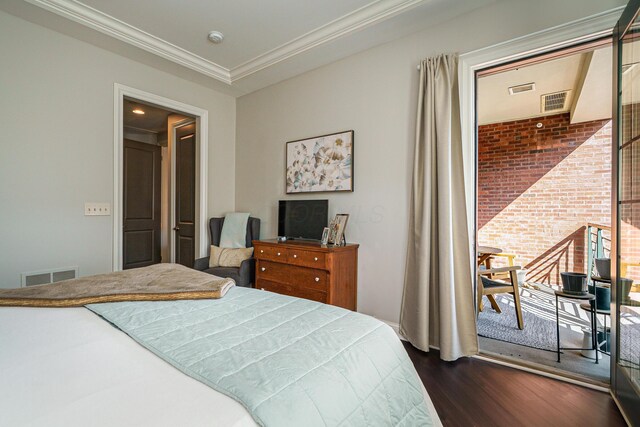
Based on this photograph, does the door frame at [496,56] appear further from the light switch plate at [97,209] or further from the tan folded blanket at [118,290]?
the light switch plate at [97,209]

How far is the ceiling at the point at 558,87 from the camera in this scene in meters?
3.06

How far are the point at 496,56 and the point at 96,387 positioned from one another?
9.28 ft

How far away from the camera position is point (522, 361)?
225cm

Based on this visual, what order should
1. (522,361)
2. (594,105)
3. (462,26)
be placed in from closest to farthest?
(522,361) < (462,26) < (594,105)

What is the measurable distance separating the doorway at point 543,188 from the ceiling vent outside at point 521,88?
0.01m

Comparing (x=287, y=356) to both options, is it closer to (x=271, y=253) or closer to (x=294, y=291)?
(x=294, y=291)

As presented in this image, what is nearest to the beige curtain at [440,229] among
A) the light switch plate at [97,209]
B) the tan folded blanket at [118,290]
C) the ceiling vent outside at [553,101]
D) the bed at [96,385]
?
the tan folded blanket at [118,290]

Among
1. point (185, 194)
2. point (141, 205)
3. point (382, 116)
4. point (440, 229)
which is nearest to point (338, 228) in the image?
point (440, 229)

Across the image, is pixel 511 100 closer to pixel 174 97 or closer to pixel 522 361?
pixel 522 361

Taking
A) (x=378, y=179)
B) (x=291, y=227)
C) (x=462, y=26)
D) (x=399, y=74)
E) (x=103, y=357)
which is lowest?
(x=103, y=357)

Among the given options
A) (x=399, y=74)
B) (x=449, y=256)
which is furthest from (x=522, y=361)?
(x=399, y=74)

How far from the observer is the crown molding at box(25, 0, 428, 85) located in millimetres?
2418

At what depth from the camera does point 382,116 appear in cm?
283

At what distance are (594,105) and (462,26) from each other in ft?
9.42
